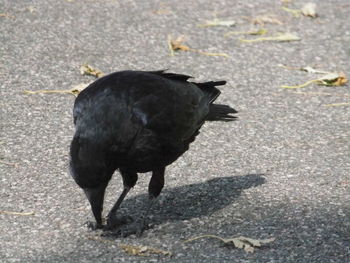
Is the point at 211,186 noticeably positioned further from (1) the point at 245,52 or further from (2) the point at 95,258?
(1) the point at 245,52

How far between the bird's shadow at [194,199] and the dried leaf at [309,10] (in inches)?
180

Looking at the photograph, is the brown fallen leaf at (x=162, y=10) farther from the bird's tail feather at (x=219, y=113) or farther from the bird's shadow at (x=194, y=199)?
the bird's shadow at (x=194, y=199)

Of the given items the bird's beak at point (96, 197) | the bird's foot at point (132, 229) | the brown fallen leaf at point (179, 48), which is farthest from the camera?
the brown fallen leaf at point (179, 48)

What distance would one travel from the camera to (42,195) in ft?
19.8

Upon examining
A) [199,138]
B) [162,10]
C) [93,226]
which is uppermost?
[162,10]

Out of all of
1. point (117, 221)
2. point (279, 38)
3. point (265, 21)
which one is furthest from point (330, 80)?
point (117, 221)

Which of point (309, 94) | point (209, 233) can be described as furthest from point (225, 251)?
point (309, 94)

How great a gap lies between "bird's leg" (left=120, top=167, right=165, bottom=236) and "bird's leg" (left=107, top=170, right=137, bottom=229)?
8 cm

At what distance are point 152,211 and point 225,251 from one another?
3.12 feet

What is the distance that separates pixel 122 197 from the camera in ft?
18.9

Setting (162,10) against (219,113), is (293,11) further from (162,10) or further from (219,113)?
(219,113)

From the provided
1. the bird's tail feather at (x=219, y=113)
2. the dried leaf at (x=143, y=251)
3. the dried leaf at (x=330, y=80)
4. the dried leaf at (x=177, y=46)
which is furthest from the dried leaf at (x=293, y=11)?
the dried leaf at (x=143, y=251)

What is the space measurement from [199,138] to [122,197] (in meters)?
1.59

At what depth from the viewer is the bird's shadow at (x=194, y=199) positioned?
5.82 meters
